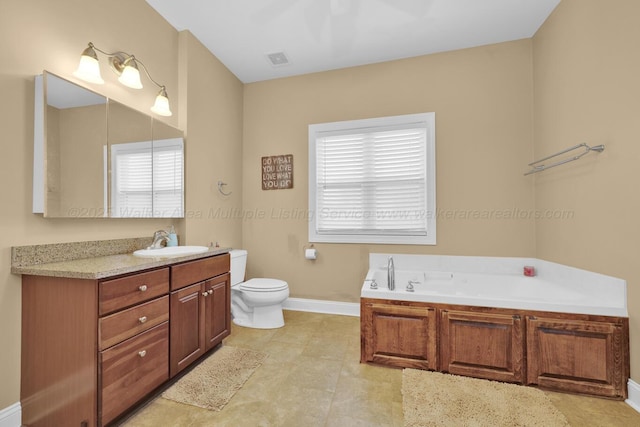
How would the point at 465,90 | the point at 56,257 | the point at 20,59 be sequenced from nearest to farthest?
the point at 20,59 → the point at 56,257 → the point at 465,90

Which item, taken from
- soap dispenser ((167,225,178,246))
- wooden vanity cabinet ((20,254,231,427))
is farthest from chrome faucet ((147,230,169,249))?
wooden vanity cabinet ((20,254,231,427))

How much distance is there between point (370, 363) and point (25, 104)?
2678 mm

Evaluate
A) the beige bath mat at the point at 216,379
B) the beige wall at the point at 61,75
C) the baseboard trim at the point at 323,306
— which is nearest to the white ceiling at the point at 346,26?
the beige wall at the point at 61,75

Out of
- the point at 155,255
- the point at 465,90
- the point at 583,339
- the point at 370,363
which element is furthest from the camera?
the point at 465,90

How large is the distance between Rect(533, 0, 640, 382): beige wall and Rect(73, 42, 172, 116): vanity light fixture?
10.4ft

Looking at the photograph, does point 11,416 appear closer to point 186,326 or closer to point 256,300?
point 186,326

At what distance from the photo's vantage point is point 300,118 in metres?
3.35

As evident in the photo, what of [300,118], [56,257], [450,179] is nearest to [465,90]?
[450,179]

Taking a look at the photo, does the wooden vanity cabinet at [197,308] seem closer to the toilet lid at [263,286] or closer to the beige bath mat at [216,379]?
the beige bath mat at [216,379]

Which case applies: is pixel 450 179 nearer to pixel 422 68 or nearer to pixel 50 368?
pixel 422 68

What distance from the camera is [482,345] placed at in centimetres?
195

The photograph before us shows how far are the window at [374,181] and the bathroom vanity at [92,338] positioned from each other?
185 cm

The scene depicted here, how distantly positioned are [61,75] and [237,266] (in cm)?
201

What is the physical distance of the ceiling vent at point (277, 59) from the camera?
2.97 metres
